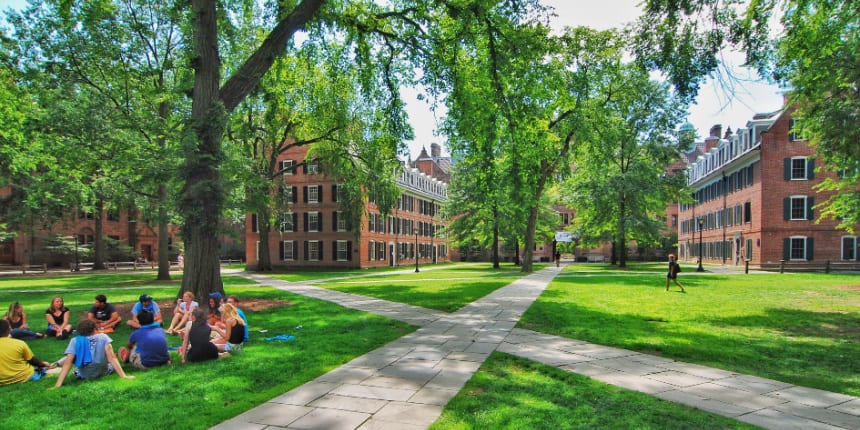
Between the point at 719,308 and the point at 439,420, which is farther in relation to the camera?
the point at 719,308

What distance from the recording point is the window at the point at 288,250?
150 feet

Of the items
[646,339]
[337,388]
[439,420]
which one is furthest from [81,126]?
[646,339]

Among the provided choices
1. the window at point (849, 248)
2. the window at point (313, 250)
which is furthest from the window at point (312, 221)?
the window at point (849, 248)

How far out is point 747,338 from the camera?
9.17 metres

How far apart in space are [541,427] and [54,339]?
10178 mm

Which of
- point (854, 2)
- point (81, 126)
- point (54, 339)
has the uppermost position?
point (854, 2)

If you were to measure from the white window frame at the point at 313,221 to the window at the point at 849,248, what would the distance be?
4104 centimetres

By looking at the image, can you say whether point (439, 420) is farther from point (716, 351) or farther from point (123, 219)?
point (123, 219)

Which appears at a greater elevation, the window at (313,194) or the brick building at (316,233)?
the window at (313,194)

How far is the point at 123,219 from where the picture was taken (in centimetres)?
5291

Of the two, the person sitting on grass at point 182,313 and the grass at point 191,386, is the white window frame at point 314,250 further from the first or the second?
the person sitting on grass at point 182,313

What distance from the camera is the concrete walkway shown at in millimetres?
4848

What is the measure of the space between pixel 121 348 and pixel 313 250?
38.1 metres

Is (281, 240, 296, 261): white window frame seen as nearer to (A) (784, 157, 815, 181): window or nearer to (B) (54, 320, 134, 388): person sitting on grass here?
(B) (54, 320, 134, 388): person sitting on grass
